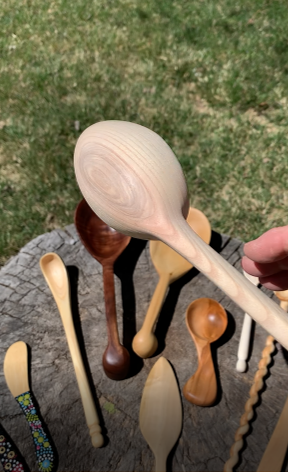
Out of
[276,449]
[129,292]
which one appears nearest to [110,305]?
[129,292]

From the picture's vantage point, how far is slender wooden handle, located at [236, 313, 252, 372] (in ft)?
3.41

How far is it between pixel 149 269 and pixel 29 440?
0.54 m

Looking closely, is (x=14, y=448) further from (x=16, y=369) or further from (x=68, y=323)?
(x=68, y=323)

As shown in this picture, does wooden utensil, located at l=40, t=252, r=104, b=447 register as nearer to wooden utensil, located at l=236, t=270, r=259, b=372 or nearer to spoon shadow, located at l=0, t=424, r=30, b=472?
spoon shadow, located at l=0, t=424, r=30, b=472

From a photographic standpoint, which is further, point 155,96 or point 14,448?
point 155,96

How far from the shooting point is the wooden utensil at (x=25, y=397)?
939 millimetres

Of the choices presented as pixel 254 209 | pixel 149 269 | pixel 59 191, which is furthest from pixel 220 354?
pixel 59 191

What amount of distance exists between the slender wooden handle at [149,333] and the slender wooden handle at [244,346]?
22 centimetres

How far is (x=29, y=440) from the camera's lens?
971 millimetres

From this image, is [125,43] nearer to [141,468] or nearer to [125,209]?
[125,209]

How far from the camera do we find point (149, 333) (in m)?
1.03

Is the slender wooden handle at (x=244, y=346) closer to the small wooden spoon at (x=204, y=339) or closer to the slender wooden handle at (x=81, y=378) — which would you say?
the small wooden spoon at (x=204, y=339)

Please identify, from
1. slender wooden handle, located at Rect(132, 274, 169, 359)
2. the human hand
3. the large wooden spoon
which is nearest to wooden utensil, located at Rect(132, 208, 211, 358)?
slender wooden handle, located at Rect(132, 274, 169, 359)

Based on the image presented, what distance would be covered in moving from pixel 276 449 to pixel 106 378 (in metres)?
0.44
